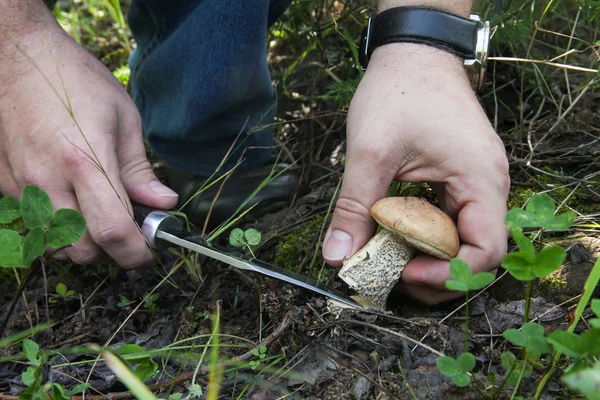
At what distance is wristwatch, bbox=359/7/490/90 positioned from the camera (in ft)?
5.40

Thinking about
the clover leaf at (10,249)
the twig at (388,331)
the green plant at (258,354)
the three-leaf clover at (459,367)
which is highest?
the clover leaf at (10,249)

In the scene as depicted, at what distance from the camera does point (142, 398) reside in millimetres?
916

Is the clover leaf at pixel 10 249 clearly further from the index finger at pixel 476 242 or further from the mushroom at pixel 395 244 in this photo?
the index finger at pixel 476 242

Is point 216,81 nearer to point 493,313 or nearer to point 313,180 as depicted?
point 313,180

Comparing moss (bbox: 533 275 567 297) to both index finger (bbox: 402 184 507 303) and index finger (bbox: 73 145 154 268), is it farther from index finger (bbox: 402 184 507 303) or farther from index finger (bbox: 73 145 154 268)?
index finger (bbox: 73 145 154 268)

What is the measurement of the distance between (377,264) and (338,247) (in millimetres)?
146

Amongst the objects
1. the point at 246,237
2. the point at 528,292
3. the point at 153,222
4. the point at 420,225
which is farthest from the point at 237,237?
the point at 528,292

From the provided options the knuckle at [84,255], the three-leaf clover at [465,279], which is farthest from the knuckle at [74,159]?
the three-leaf clover at [465,279]

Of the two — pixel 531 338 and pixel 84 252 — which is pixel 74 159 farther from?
pixel 531 338

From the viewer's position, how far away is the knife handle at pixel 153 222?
1686 millimetres

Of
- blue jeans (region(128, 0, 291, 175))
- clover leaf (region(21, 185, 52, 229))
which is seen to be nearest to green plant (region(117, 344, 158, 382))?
clover leaf (region(21, 185, 52, 229))

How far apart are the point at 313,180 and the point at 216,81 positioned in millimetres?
647

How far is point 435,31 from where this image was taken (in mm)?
1646

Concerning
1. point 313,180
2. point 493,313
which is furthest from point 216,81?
point 493,313
